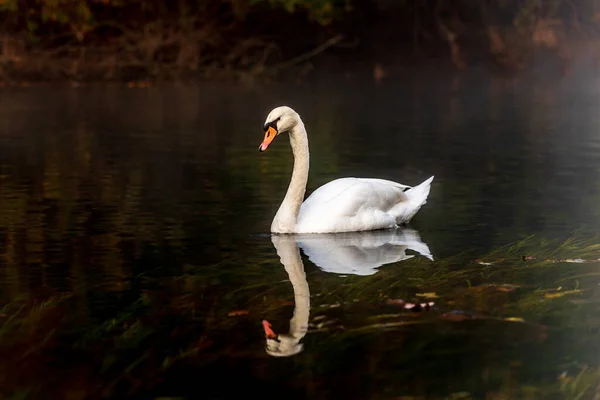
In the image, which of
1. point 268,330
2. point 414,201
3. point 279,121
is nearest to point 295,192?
point 279,121

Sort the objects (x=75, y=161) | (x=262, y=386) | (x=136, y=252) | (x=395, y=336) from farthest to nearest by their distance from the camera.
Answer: (x=75, y=161) < (x=136, y=252) < (x=395, y=336) < (x=262, y=386)

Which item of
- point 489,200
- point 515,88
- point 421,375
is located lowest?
point 515,88

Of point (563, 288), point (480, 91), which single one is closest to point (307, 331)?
point (563, 288)

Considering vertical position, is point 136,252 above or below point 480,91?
above

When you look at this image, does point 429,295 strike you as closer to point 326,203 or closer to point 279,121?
point 326,203

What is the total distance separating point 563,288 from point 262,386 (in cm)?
287

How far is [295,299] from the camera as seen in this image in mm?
8234

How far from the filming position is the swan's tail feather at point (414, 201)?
11521mm

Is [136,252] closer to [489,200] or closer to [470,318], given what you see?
[470,318]

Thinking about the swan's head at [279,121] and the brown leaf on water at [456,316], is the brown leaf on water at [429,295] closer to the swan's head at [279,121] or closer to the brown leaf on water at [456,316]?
the brown leaf on water at [456,316]

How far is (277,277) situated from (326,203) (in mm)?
2066

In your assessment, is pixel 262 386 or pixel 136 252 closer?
pixel 262 386

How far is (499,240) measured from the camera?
10.6m

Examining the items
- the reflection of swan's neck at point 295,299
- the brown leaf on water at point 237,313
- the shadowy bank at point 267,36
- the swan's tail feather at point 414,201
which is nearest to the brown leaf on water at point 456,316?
the reflection of swan's neck at point 295,299
